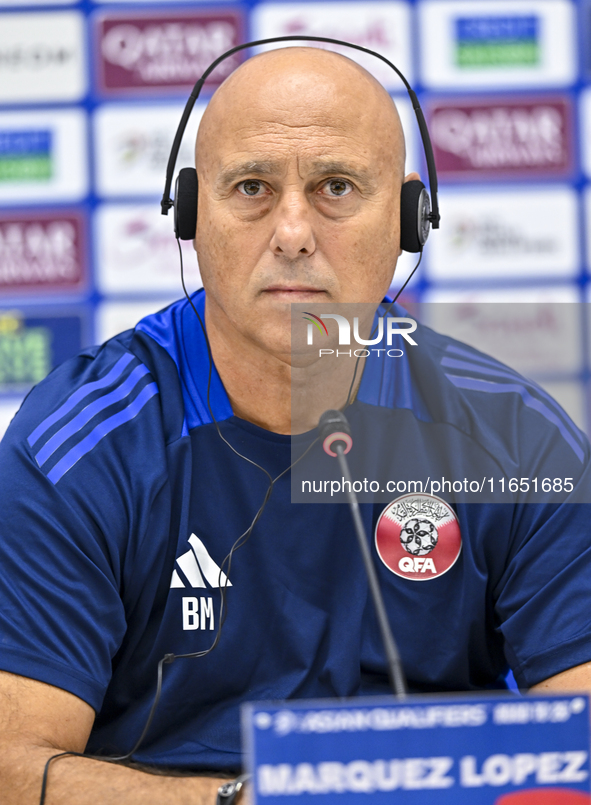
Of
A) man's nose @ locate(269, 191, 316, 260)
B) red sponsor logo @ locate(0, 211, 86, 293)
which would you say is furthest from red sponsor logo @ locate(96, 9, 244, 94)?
man's nose @ locate(269, 191, 316, 260)

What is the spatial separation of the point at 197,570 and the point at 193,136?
57.0 inches

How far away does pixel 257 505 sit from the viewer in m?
0.99

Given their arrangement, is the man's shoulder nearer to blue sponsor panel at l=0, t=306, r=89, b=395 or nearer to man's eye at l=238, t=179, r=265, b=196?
man's eye at l=238, t=179, r=265, b=196

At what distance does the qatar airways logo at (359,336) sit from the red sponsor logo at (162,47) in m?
1.25

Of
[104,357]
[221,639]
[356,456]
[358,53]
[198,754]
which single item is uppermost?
[358,53]

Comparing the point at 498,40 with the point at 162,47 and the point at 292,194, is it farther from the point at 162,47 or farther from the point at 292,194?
the point at 292,194

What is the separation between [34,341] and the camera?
220cm

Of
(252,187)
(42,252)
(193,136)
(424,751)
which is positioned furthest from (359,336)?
(42,252)

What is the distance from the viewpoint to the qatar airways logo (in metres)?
1.00

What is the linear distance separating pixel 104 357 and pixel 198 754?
50cm

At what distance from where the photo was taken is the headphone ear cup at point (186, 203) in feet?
3.49

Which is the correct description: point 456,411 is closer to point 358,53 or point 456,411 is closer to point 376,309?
point 376,309

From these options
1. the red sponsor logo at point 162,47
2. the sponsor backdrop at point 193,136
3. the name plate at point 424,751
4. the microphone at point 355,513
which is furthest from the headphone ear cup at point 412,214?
the red sponsor logo at point 162,47

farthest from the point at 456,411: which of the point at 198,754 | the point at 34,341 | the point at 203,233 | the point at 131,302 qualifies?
the point at 34,341
